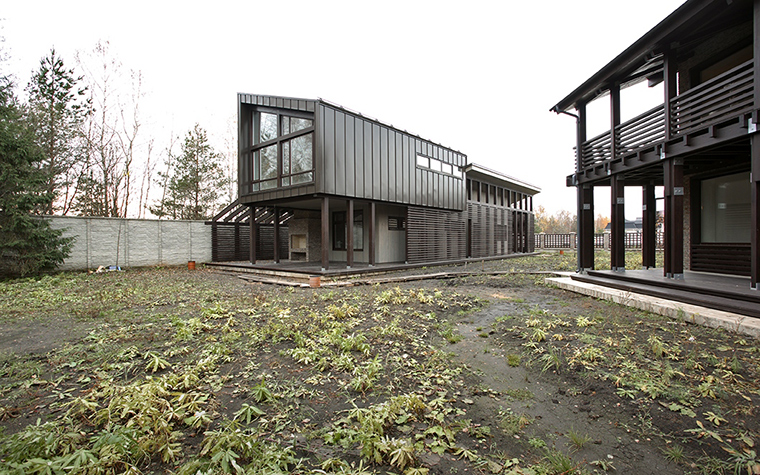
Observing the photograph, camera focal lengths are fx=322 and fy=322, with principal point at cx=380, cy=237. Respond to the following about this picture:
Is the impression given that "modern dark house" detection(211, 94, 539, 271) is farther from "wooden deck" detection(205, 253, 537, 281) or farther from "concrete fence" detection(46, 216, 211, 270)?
"concrete fence" detection(46, 216, 211, 270)

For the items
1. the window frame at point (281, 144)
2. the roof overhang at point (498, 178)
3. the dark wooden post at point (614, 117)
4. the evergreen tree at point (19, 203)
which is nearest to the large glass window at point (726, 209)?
the dark wooden post at point (614, 117)

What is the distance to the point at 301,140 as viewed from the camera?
1111 centimetres

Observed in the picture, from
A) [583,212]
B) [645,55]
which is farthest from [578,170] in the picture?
[645,55]

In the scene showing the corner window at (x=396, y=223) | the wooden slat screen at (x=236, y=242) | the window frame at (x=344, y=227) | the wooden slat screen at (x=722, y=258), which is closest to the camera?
the wooden slat screen at (x=722, y=258)

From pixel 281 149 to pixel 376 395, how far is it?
1077cm

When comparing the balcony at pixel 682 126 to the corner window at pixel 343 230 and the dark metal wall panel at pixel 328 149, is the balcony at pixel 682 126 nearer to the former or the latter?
the dark metal wall panel at pixel 328 149

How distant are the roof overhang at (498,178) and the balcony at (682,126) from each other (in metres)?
8.34

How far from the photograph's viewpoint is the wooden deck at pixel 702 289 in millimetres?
4766

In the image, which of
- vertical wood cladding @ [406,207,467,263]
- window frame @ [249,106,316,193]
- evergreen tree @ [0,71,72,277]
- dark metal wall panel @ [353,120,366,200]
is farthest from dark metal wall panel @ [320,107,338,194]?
evergreen tree @ [0,71,72,277]

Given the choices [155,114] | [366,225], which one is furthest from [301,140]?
[155,114]

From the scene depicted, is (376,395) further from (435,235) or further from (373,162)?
(435,235)

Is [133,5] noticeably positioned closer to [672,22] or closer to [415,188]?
[415,188]

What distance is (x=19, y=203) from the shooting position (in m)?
9.75

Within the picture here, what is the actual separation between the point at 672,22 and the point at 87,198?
2335 cm
